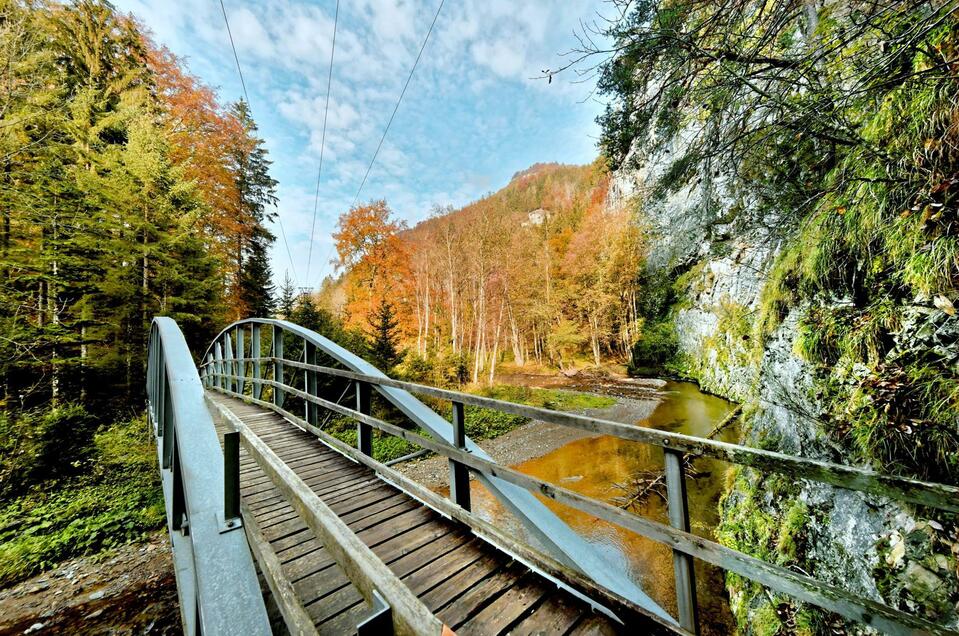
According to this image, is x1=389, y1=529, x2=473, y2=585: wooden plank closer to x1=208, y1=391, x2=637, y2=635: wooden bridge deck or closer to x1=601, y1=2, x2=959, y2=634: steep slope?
x1=208, y1=391, x2=637, y2=635: wooden bridge deck

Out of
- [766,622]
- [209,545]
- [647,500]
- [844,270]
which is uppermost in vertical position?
[844,270]

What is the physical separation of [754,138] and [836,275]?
1.42m

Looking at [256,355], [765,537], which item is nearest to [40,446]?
[256,355]

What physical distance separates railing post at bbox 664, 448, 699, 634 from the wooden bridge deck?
14.9 inches

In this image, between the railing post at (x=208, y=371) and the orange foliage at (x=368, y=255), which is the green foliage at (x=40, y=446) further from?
the orange foliage at (x=368, y=255)

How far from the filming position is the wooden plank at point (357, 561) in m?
0.38

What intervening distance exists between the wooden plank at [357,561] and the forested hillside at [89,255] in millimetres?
6459

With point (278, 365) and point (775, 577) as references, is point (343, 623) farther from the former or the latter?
point (278, 365)

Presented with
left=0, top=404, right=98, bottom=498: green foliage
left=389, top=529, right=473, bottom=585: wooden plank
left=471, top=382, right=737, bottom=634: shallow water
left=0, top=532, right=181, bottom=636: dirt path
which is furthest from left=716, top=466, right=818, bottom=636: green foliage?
left=0, top=404, right=98, bottom=498: green foliage

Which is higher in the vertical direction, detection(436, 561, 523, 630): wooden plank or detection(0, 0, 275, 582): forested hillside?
detection(0, 0, 275, 582): forested hillside

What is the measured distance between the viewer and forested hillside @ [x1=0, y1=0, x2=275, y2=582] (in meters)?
5.52

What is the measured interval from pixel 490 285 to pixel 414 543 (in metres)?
16.2

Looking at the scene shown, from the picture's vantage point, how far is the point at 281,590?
635mm

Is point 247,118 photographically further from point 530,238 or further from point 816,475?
point 816,475
